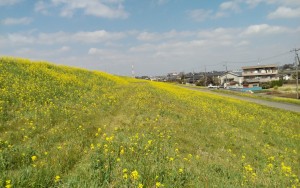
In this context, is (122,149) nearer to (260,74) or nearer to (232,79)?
(260,74)

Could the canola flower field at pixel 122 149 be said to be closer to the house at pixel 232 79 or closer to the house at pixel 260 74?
the house at pixel 260 74

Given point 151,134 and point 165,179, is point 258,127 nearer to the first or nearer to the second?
point 151,134

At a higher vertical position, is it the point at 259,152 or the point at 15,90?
the point at 15,90

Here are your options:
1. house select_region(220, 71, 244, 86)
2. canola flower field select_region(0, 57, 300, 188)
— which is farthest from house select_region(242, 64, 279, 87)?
canola flower field select_region(0, 57, 300, 188)

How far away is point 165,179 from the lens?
6.35 metres

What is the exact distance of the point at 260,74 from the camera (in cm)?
13275

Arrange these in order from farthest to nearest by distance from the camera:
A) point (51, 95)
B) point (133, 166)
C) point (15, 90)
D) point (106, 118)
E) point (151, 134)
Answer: point (51, 95), point (15, 90), point (106, 118), point (151, 134), point (133, 166)

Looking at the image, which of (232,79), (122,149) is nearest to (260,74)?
(232,79)

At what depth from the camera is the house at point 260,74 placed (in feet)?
431

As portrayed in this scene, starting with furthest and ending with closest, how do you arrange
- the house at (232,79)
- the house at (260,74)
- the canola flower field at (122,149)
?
the house at (232,79) < the house at (260,74) < the canola flower field at (122,149)

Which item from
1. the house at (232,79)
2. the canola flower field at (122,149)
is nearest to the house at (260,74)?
the house at (232,79)

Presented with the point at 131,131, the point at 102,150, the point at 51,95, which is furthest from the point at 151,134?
the point at 51,95

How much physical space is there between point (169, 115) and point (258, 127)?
23.3 feet

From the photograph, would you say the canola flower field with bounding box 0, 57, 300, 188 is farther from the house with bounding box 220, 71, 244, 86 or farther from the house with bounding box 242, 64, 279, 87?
the house with bounding box 220, 71, 244, 86
